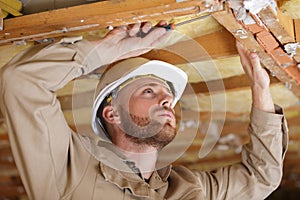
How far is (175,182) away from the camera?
7.42ft

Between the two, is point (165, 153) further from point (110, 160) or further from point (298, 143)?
point (298, 143)

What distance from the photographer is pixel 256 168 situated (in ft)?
7.62

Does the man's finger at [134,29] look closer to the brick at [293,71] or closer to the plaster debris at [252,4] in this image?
the plaster debris at [252,4]

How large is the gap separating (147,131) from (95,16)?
69 centimetres

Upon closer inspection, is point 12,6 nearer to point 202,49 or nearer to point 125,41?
point 125,41

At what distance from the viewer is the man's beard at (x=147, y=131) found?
2188 mm

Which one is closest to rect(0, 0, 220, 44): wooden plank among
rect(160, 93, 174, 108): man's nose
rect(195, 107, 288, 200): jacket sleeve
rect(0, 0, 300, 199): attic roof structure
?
rect(0, 0, 300, 199): attic roof structure

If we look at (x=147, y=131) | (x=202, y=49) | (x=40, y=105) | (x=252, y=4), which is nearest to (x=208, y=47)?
(x=202, y=49)

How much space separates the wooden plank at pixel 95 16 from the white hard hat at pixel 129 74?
399mm

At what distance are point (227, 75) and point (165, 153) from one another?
489 millimetres

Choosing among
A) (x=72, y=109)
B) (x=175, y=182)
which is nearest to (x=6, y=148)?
(x=72, y=109)

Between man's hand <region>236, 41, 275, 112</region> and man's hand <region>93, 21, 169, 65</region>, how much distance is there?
0.40 metres

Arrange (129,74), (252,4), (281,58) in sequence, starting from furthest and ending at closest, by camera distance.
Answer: (129,74)
(281,58)
(252,4)

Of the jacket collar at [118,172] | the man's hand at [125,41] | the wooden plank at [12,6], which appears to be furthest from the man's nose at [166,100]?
the wooden plank at [12,6]
